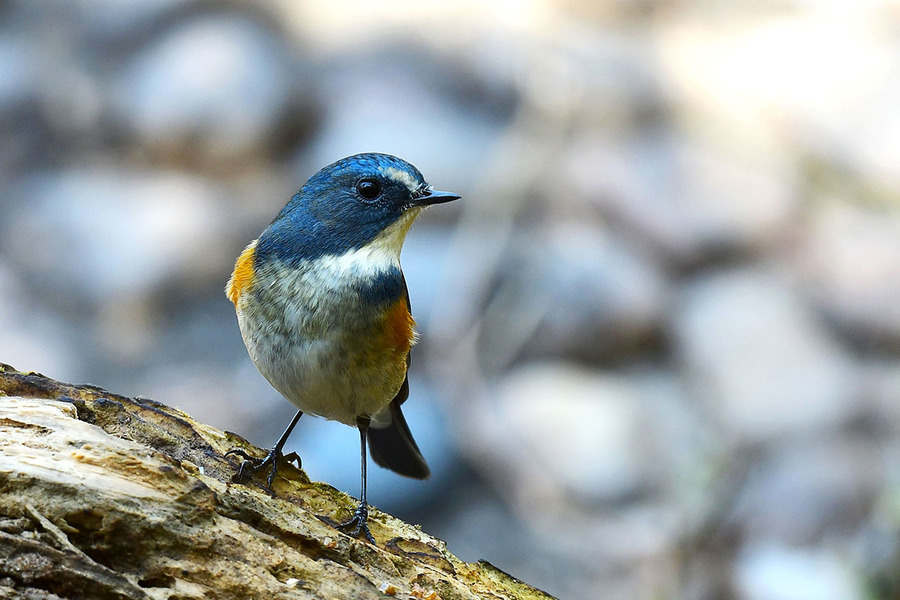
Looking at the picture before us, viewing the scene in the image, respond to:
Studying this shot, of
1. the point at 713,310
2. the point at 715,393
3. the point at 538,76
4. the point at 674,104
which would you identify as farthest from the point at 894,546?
the point at 538,76

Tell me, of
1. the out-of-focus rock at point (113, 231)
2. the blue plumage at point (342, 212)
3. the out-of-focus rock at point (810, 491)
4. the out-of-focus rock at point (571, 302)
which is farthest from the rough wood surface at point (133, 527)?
the out-of-focus rock at point (113, 231)

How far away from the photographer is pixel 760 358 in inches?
284


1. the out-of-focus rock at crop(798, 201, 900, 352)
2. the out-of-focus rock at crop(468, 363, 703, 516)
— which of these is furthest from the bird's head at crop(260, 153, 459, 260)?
the out-of-focus rock at crop(798, 201, 900, 352)

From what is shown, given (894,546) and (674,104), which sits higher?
(674,104)

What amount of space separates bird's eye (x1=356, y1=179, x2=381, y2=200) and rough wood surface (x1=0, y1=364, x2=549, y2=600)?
112 cm

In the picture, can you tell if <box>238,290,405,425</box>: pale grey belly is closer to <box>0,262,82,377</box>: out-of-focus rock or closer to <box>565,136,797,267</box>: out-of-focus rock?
<box>0,262,82,377</box>: out-of-focus rock

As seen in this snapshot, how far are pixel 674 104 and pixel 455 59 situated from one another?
193 centimetres

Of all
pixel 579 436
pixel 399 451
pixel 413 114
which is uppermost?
pixel 413 114

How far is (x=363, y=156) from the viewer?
346 cm

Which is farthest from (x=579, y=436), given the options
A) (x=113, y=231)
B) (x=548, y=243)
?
(x=113, y=231)

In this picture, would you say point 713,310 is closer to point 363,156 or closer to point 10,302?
point 363,156

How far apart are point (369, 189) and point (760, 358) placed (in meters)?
4.80

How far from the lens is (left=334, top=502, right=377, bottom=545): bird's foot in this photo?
9.82 feet

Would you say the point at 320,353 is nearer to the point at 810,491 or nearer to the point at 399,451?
the point at 399,451
